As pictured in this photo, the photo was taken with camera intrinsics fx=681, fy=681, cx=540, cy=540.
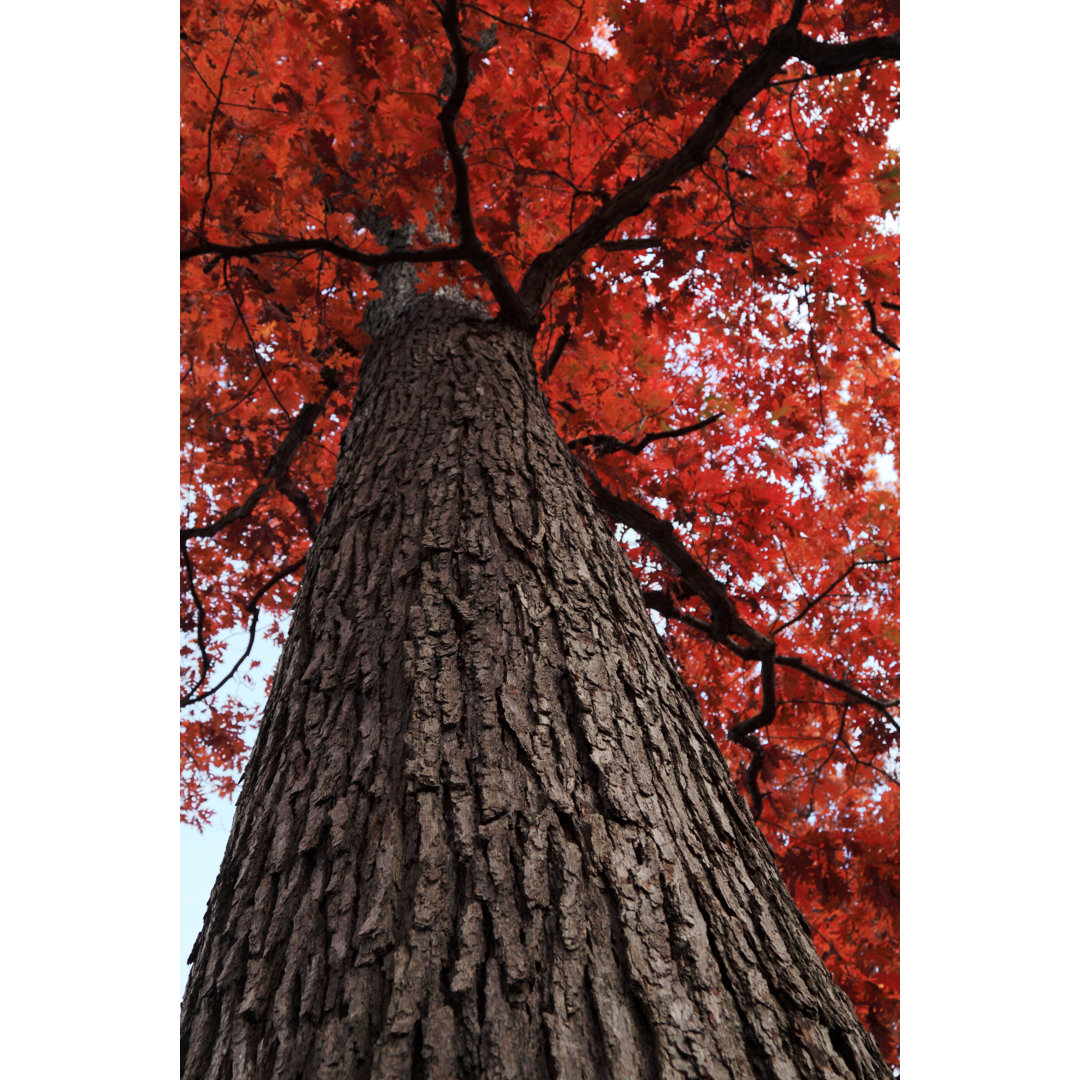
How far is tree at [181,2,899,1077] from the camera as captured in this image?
966 mm

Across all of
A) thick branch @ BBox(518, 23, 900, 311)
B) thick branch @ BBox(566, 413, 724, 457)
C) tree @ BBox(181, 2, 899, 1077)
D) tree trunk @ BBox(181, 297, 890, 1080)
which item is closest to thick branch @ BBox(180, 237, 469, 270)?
tree @ BBox(181, 2, 899, 1077)

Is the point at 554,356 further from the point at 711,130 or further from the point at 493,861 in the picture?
the point at 493,861

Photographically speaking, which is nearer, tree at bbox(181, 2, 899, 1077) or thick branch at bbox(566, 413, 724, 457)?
tree at bbox(181, 2, 899, 1077)

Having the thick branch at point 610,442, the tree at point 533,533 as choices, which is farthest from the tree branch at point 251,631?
the thick branch at point 610,442

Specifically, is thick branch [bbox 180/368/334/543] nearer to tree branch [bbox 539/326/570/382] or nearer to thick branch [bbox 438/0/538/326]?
tree branch [bbox 539/326/570/382]

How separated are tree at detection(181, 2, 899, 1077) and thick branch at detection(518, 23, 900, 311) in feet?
0.05

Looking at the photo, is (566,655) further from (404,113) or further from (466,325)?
(404,113)

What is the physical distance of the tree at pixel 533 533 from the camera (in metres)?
0.97

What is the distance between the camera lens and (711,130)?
2934 millimetres

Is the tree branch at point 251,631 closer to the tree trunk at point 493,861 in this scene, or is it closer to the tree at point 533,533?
the tree at point 533,533

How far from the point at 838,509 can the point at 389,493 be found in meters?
4.98

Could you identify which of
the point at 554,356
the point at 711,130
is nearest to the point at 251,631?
the point at 554,356

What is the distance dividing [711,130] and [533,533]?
2.19 m

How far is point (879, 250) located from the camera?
13.0ft
